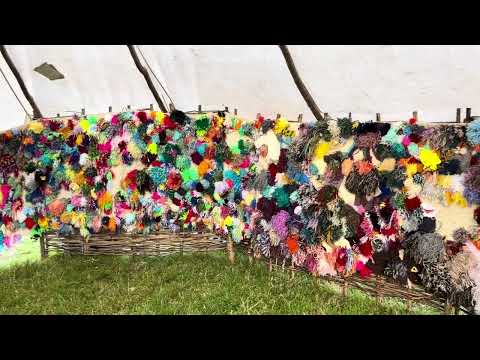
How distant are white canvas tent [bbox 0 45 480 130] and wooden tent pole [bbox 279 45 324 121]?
0.04 metres

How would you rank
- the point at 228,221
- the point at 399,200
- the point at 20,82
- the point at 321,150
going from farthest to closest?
the point at 20,82
the point at 228,221
the point at 321,150
the point at 399,200

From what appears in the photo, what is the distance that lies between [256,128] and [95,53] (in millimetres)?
1672

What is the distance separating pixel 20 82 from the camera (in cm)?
471

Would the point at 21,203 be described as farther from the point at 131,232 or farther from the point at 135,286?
the point at 135,286

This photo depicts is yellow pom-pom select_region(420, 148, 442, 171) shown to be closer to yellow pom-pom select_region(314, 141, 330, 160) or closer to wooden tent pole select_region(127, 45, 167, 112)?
yellow pom-pom select_region(314, 141, 330, 160)

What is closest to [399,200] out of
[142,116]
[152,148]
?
[152,148]

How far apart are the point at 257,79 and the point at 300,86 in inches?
15.3

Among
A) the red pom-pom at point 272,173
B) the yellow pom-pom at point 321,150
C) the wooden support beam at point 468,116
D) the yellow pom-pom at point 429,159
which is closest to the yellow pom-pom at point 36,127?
the red pom-pom at point 272,173

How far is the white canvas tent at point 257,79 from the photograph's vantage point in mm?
3139

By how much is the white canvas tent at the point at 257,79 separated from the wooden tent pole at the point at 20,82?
5 cm

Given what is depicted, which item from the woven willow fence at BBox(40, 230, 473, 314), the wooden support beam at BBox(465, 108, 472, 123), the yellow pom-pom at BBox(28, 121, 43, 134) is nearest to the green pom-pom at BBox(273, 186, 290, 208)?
the woven willow fence at BBox(40, 230, 473, 314)

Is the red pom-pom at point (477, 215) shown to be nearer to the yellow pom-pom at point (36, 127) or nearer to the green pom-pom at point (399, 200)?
the green pom-pom at point (399, 200)

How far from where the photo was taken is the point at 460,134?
3016mm

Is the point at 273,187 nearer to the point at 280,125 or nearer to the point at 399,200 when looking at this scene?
the point at 280,125
